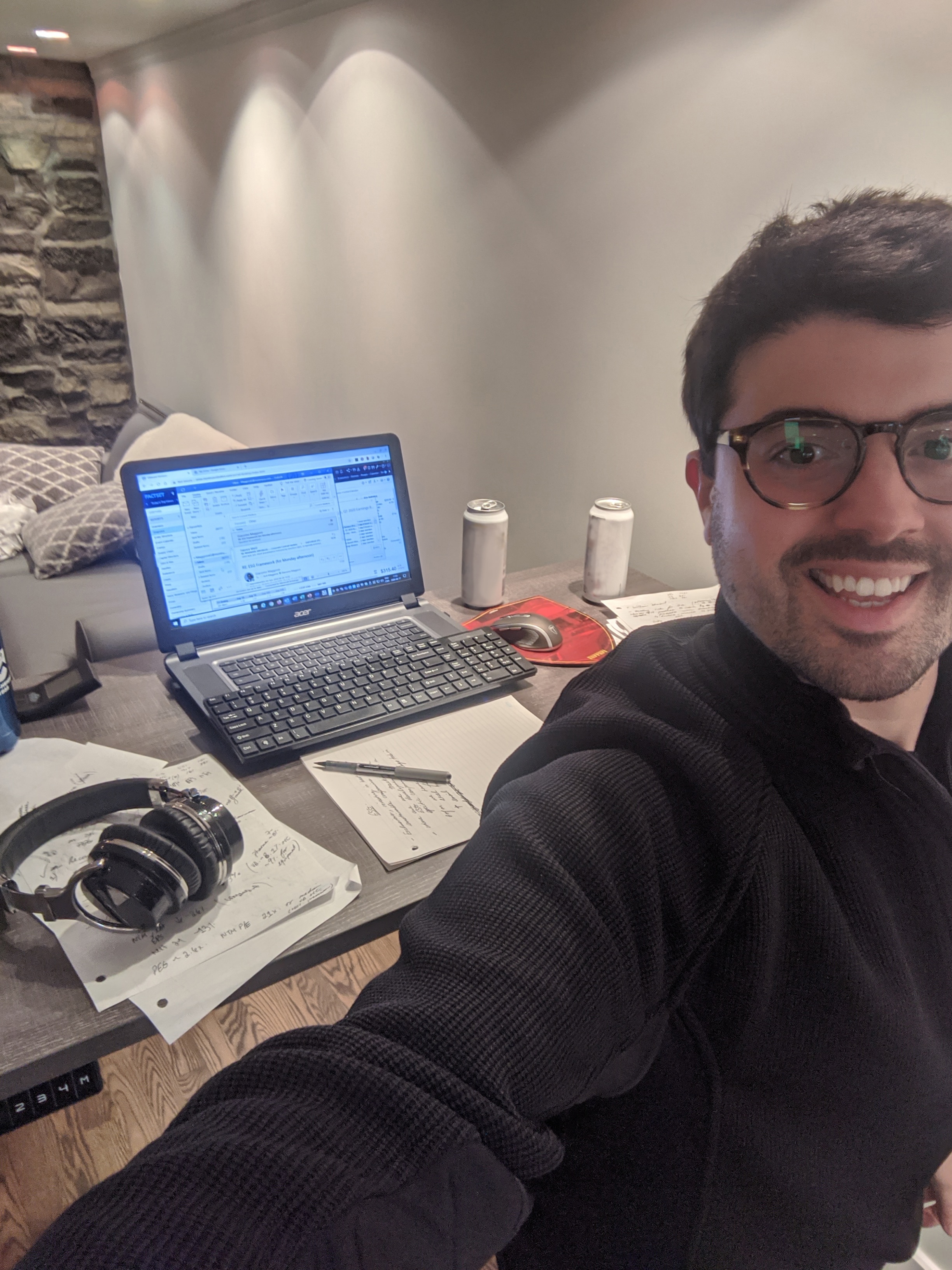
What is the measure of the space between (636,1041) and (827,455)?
1.53ft

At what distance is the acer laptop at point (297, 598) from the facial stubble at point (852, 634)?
0.50m

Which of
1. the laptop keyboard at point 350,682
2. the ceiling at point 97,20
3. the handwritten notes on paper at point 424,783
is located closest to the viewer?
the handwritten notes on paper at point 424,783

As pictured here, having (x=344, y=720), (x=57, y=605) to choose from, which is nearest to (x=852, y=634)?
(x=344, y=720)

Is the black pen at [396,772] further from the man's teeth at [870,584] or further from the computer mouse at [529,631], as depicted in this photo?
the man's teeth at [870,584]

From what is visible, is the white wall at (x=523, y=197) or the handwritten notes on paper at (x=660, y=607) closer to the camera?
the white wall at (x=523, y=197)

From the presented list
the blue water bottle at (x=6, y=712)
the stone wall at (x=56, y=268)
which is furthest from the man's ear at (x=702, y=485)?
the stone wall at (x=56, y=268)

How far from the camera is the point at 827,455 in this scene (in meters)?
0.62

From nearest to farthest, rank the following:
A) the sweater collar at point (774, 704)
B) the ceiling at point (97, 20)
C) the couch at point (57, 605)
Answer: the sweater collar at point (774, 704) < the couch at point (57, 605) < the ceiling at point (97, 20)

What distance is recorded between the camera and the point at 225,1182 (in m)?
0.40

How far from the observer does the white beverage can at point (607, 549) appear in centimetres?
135

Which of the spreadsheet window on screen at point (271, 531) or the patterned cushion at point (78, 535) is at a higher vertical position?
the spreadsheet window on screen at point (271, 531)

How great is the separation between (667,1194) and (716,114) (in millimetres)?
1420

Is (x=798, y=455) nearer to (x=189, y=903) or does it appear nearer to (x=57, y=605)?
(x=189, y=903)

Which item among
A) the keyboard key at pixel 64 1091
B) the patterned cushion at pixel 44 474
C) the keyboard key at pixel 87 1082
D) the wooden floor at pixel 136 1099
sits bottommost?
the wooden floor at pixel 136 1099
